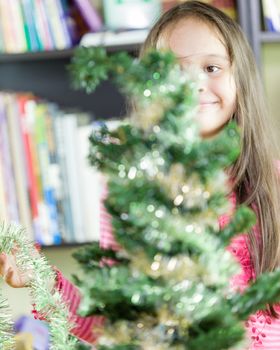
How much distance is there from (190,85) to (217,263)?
11 cm

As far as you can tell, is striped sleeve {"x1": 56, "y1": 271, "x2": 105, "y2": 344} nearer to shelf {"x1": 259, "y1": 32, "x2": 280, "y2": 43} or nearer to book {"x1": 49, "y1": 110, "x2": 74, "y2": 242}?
book {"x1": 49, "y1": 110, "x2": 74, "y2": 242}

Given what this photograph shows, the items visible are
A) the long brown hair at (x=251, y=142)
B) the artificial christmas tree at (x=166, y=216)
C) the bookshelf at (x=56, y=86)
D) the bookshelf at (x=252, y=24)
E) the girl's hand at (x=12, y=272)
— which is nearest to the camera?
the artificial christmas tree at (x=166, y=216)

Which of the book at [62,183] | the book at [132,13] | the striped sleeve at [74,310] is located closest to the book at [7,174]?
the book at [62,183]

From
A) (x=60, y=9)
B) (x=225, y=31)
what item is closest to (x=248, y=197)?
(x=225, y=31)

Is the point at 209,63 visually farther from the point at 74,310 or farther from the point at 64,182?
the point at 64,182

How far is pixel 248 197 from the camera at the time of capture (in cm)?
116

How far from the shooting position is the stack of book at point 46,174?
1828 mm

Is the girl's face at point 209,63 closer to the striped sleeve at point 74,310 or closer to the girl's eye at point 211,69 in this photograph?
the girl's eye at point 211,69

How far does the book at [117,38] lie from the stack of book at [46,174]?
185 mm

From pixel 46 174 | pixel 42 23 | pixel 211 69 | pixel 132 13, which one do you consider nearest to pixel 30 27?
pixel 42 23

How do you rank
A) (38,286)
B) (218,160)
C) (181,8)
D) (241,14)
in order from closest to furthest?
1. (218,160)
2. (38,286)
3. (181,8)
4. (241,14)

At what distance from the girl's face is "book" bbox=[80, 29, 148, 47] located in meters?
0.58

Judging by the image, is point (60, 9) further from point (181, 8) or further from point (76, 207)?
point (181, 8)

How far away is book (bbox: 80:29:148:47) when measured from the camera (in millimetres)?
1804
